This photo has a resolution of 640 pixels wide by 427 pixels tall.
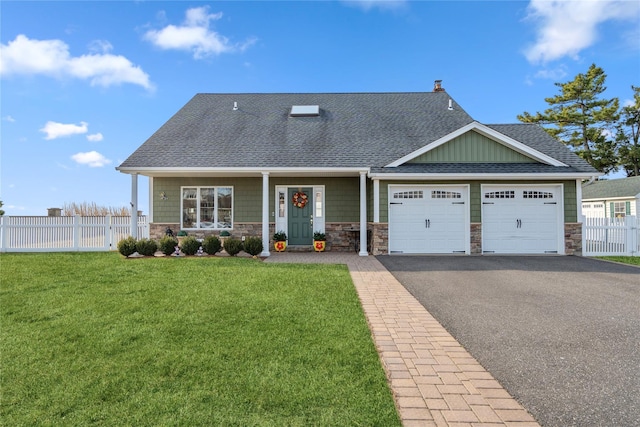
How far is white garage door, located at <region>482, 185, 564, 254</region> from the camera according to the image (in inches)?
419

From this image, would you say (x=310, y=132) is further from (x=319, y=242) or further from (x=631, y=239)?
(x=631, y=239)

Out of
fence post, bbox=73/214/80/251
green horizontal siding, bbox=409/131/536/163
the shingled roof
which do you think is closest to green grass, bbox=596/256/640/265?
the shingled roof

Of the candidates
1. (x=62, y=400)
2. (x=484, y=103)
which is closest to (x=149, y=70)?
(x=62, y=400)

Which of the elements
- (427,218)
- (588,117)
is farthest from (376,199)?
(588,117)

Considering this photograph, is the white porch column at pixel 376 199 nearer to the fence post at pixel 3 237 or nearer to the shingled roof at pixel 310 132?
the shingled roof at pixel 310 132

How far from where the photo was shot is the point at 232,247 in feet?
32.5

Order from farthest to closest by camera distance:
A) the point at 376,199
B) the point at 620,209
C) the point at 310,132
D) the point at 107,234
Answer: the point at 620,209, the point at 310,132, the point at 107,234, the point at 376,199

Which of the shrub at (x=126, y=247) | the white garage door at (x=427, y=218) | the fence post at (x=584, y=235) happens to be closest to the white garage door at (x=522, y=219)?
the fence post at (x=584, y=235)

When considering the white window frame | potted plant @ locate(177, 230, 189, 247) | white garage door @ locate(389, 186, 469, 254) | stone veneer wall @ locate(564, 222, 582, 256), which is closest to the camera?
potted plant @ locate(177, 230, 189, 247)

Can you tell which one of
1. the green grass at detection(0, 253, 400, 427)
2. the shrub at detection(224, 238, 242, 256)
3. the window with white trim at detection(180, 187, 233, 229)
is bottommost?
the green grass at detection(0, 253, 400, 427)

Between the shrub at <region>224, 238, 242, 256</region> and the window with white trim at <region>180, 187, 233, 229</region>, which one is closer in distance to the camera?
the shrub at <region>224, 238, 242, 256</region>

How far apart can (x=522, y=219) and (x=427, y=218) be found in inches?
124

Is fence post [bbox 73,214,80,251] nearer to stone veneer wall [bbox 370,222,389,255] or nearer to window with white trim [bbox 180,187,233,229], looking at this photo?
window with white trim [bbox 180,187,233,229]

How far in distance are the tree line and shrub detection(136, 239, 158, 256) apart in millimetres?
29790
